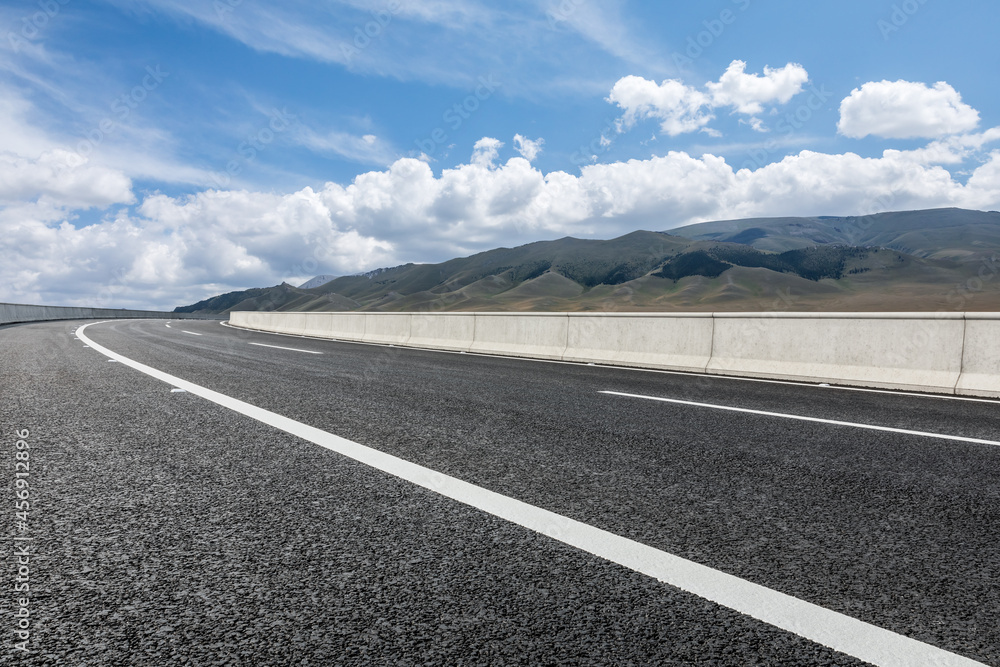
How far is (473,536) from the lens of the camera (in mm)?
2994

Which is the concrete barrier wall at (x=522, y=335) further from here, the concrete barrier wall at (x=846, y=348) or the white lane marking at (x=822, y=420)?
the white lane marking at (x=822, y=420)

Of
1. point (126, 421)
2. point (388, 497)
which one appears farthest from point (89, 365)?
point (388, 497)

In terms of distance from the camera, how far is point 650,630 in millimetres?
2121

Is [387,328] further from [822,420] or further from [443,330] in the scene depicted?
[822,420]

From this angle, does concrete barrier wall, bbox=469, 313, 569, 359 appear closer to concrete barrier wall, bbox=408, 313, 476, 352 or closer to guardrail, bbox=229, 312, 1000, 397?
guardrail, bbox=229, 312, 1000, 397

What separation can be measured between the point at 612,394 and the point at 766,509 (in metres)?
4.82

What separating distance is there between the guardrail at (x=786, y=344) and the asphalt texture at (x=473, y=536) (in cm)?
290

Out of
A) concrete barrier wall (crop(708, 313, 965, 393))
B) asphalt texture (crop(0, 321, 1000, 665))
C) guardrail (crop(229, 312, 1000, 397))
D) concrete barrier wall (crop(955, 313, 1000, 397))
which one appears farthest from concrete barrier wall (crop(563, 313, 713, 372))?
asphalt texture (crop(0, 321, 1000, 665))

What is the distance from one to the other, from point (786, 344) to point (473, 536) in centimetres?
925

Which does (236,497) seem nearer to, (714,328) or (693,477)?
(693,477)

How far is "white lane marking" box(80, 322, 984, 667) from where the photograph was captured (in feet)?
6.60

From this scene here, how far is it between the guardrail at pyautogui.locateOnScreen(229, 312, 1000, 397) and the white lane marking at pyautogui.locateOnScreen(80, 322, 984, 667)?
320 inches

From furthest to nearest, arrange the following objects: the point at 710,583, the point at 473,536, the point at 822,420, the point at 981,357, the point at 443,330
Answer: the point at 443,330 < the point at 981,357 < the point at 822,420 < the point at 473,536 < the point at 710,583
